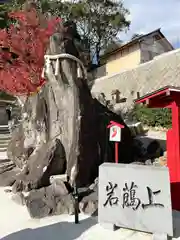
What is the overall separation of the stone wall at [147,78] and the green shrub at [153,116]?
1.69 metres

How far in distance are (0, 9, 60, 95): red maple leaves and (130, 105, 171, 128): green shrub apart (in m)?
6.40

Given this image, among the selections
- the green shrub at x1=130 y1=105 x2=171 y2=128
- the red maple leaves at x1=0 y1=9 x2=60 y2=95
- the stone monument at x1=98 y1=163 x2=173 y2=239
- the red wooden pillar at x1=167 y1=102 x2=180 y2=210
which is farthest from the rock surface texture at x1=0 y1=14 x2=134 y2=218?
the red maple leaves at x1=0 y1=9 x2=60 y2=95

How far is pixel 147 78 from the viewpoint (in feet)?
68.1

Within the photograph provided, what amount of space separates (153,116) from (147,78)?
5.61 metres

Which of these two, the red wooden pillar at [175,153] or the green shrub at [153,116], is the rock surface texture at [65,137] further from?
the green shrub at [153,116]

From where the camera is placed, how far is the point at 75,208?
622 cm

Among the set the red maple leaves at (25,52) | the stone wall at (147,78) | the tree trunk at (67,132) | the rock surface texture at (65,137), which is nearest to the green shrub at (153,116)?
the stone wall at (147,78)

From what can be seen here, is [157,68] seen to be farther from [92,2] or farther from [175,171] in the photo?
[175,171]

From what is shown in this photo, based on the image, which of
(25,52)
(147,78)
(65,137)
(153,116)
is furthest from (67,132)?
(147,78)

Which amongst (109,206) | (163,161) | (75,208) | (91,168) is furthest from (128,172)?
(163,161)

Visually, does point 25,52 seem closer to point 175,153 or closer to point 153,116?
point 153,116

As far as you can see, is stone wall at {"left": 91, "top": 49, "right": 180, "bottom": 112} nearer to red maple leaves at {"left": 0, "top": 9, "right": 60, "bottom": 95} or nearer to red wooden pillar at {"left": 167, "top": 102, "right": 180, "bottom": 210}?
red maple leaves at {"left": 0, "top": 9, "right": 60, "bottom": 95}

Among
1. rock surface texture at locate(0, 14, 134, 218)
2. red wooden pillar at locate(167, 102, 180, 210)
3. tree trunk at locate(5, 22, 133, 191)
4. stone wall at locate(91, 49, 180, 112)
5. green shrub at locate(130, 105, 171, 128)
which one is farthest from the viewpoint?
stone wall at locate(91, 49, 180, 112)

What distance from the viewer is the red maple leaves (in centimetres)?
1827
